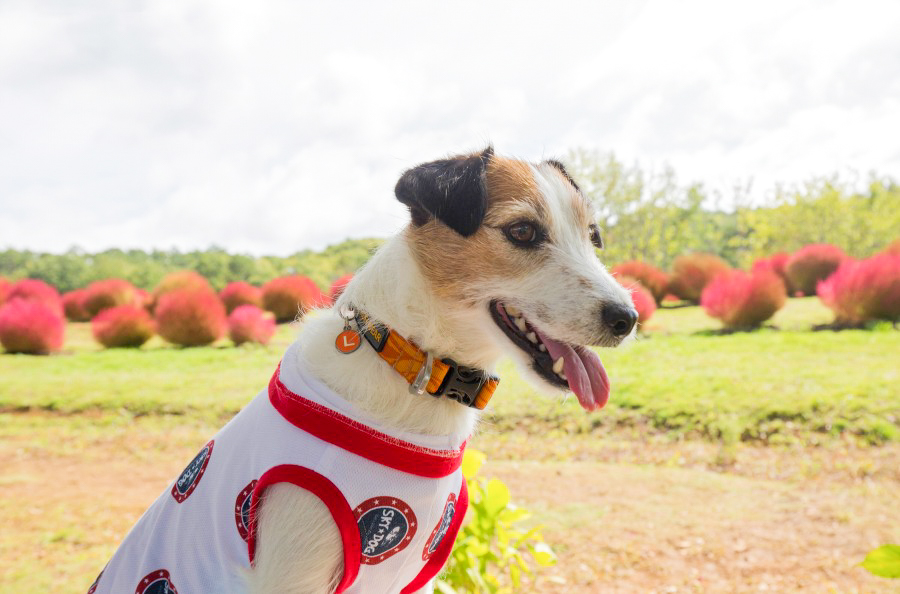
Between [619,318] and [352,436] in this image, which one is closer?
[352,436]

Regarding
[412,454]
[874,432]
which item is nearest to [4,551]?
[412,454]

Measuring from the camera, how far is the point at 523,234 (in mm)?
1924

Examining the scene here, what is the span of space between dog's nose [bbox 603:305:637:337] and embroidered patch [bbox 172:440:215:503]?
4.29 ft

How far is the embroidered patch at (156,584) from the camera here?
167 centimetres

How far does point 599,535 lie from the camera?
4562mm

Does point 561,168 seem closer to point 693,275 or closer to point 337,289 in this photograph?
point 337,289

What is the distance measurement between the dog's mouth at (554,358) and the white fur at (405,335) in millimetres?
30

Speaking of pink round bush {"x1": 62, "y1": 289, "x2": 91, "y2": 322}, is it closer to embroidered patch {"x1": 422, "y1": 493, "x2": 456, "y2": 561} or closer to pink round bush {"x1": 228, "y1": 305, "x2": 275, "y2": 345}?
pink round bush {"x1": 228, "y1": 305, "x2": 275, "y2": 345}

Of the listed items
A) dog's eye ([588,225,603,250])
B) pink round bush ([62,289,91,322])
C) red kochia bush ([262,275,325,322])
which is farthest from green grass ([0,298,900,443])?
pink round bush ([62,289,91,322])

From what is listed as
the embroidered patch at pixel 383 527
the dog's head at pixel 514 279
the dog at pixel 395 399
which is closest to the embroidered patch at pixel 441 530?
the dog at pixel 395 399

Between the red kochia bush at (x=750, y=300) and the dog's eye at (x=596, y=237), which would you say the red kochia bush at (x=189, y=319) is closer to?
the red kochia bush at (x=750, y=300)

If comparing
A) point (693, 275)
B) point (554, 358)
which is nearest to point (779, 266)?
point (693, 275)

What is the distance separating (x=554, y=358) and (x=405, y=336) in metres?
0.48

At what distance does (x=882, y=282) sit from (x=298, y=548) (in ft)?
43.9
